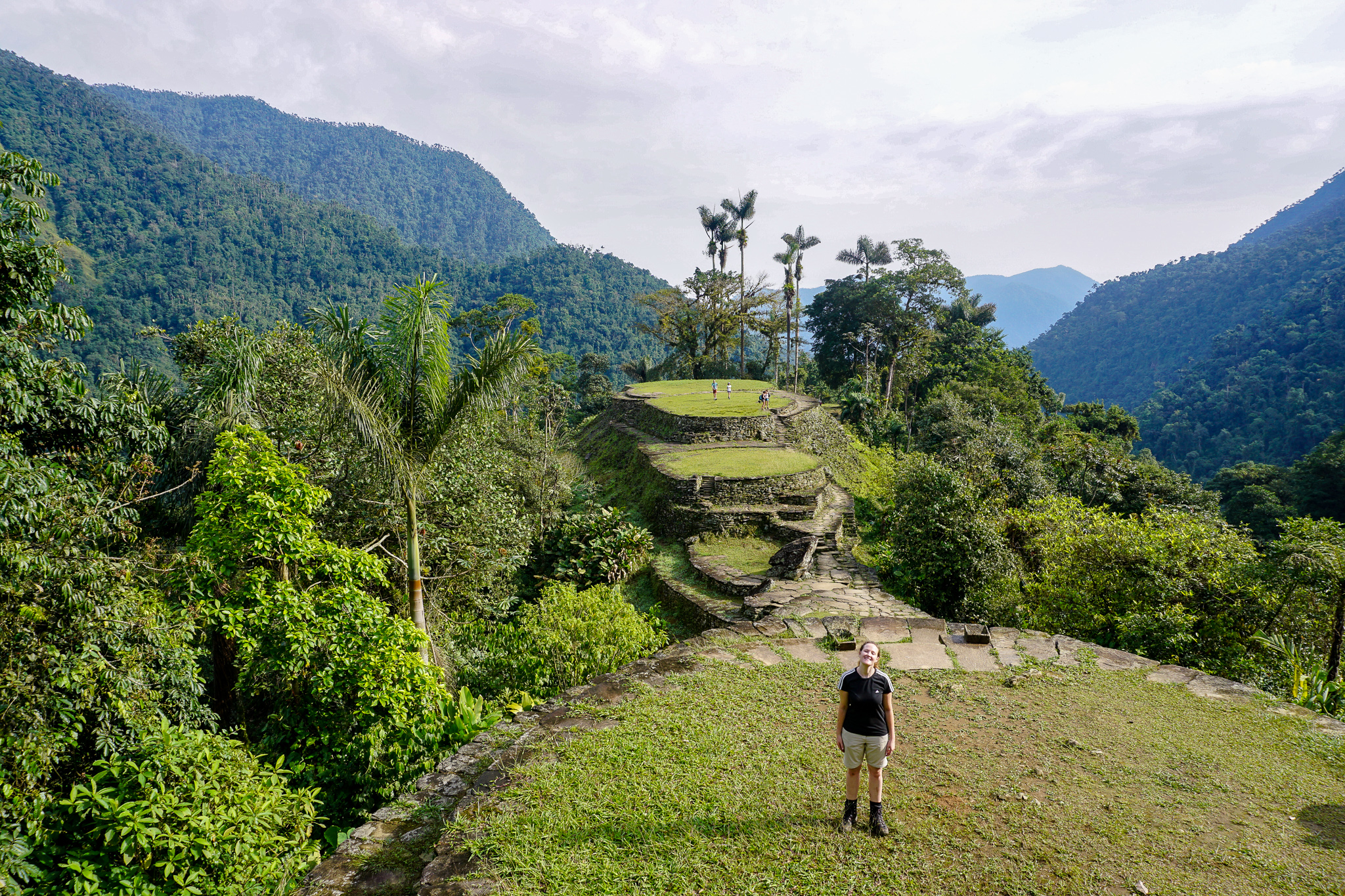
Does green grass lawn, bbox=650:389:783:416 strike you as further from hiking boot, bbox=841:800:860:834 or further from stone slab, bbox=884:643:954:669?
hiking boot, bbox=841:800:860:834

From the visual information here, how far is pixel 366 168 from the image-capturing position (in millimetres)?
170500

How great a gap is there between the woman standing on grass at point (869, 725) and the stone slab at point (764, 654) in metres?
2.77

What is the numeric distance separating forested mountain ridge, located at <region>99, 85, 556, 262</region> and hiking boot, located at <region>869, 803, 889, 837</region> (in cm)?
15004

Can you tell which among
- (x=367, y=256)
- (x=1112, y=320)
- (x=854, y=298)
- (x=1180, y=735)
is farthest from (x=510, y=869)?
(x=1112, y=320)

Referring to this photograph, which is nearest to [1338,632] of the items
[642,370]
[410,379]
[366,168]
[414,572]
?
[414,572]

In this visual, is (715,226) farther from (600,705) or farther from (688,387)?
(600,705)

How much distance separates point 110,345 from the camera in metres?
45.2

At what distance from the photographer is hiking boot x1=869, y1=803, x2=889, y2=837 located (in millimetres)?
4012

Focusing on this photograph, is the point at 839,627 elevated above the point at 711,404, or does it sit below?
below

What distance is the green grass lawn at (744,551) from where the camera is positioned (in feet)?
40.9

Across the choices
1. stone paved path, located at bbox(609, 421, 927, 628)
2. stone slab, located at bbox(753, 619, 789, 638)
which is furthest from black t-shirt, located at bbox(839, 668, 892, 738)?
stone paved path, located at bbox(609, 421, 927, 628)

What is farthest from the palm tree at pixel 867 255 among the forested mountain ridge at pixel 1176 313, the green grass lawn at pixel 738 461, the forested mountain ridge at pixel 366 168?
the forested mountain ridge at pixel 366 168

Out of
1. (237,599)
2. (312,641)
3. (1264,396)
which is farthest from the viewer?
(1264,396)

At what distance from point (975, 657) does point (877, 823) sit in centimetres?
356
